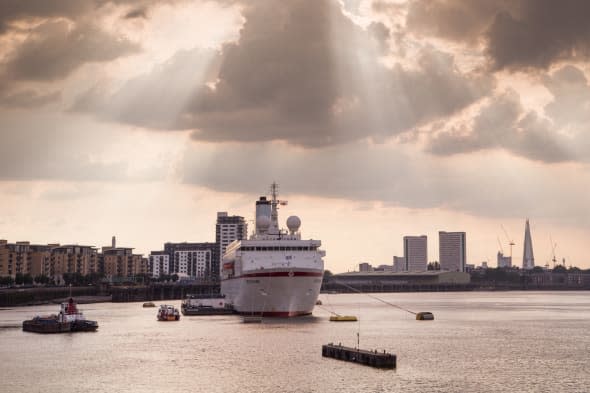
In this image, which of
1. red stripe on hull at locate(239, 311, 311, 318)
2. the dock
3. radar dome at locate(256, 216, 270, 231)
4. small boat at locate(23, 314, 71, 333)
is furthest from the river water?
radar dome at locate(256, 216, 270, 231)

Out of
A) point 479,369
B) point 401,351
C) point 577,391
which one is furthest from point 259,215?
point 577,391

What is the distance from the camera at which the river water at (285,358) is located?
241 feet

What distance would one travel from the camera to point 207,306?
162 meters

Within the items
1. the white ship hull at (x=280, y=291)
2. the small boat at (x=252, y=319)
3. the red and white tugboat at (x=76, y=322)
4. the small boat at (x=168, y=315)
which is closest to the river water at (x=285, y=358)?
the red and white tugboat at (x=76, y=322)

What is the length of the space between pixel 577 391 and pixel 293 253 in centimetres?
6705

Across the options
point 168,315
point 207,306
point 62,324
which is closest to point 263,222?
point 207,306

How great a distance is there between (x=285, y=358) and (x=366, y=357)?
1013 centimetres

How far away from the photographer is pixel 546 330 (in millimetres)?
129750

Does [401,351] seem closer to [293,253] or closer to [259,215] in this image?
[293,253]

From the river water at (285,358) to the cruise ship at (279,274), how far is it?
366 cm

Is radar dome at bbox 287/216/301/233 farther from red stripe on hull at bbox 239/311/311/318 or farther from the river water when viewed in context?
the river water

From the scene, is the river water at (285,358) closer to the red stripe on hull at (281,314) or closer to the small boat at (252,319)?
the red stripe on hull at (281,314)

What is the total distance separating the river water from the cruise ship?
12.0 feet

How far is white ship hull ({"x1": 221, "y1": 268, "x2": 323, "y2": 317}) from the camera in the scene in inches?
5030
